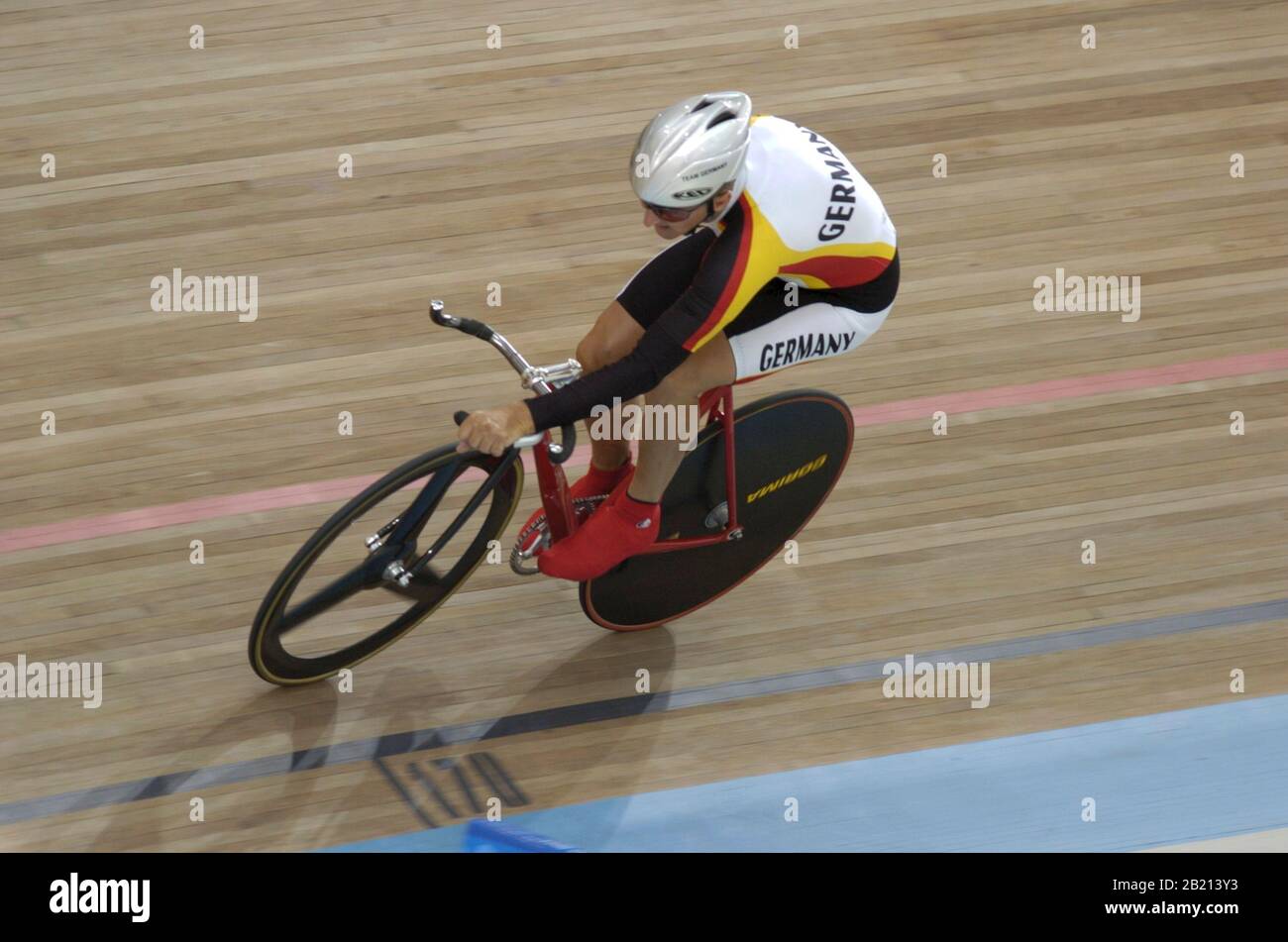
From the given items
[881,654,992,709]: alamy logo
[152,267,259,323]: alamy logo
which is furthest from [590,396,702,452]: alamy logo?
[152,267,259,323]: alamy logo

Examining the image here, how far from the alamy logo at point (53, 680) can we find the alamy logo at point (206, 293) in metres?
1.36

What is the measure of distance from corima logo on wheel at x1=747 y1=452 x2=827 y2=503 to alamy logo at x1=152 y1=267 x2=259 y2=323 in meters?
1.77

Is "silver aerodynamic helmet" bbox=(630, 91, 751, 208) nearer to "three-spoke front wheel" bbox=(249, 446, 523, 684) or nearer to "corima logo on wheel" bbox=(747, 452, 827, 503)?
"three-spoke front wheel" bbox=(249, 446, 523, 684)

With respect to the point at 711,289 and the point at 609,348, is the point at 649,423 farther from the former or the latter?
the point at 711,289

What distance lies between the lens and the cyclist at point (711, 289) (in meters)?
2.89

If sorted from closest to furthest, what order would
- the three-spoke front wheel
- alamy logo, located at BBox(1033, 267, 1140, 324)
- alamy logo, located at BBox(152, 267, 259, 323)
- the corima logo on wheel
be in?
1. the three-spoke front wheel
2. the corima logo on wheel
3. alamy logo, located at BBox(152, 267, 259, 323)
4. alamy logo, located at BBox(1033, 267, 1140, 324)

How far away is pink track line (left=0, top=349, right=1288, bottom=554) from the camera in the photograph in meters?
3.85

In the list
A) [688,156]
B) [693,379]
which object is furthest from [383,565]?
[688,156]

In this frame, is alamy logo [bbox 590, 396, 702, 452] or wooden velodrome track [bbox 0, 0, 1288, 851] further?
wooden velodrome track [bbox 0, 0, 1288, 851]

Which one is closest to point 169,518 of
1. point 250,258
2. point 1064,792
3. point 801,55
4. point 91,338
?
point 91,338

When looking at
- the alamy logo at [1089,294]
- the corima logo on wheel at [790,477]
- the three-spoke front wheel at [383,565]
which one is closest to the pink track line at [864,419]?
the alamy logo at [1089,294]

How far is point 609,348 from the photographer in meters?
3.40

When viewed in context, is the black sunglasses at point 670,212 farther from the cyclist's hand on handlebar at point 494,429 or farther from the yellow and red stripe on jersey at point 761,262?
the cyclist's hand on handlebar at point 494,429

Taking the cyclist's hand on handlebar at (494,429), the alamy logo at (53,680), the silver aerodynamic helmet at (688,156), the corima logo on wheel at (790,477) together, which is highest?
the silver aerodynamic helmet at (688,156)
